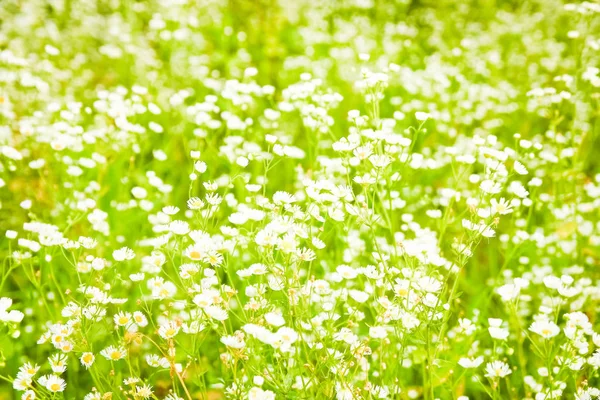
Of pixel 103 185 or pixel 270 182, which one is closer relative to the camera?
pixel 103 185

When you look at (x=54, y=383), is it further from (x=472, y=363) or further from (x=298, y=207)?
(x=472, y=363)

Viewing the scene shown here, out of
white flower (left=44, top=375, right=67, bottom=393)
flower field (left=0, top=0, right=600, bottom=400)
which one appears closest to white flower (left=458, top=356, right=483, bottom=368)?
flower field (left=0, top=0, right=600, bottom=400)

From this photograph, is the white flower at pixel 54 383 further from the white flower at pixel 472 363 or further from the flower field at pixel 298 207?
the white flower at pixel 472 363

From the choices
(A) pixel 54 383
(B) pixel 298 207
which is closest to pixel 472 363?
(B) pixel 298 207

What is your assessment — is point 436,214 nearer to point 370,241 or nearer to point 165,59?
point 370,241

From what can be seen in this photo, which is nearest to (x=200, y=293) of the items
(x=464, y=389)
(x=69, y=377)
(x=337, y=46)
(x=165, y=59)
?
(x=69, y=377)

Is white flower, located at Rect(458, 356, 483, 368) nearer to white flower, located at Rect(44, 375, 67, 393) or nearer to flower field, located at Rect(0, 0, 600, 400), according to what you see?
flower field, located at Rect(0, 0, 600, 400)

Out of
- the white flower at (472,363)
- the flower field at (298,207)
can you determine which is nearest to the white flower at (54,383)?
the flower field at (298,207)

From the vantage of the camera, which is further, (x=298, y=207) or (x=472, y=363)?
(x=298, y=207)

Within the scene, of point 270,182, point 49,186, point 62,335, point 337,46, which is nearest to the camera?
point 62,335
